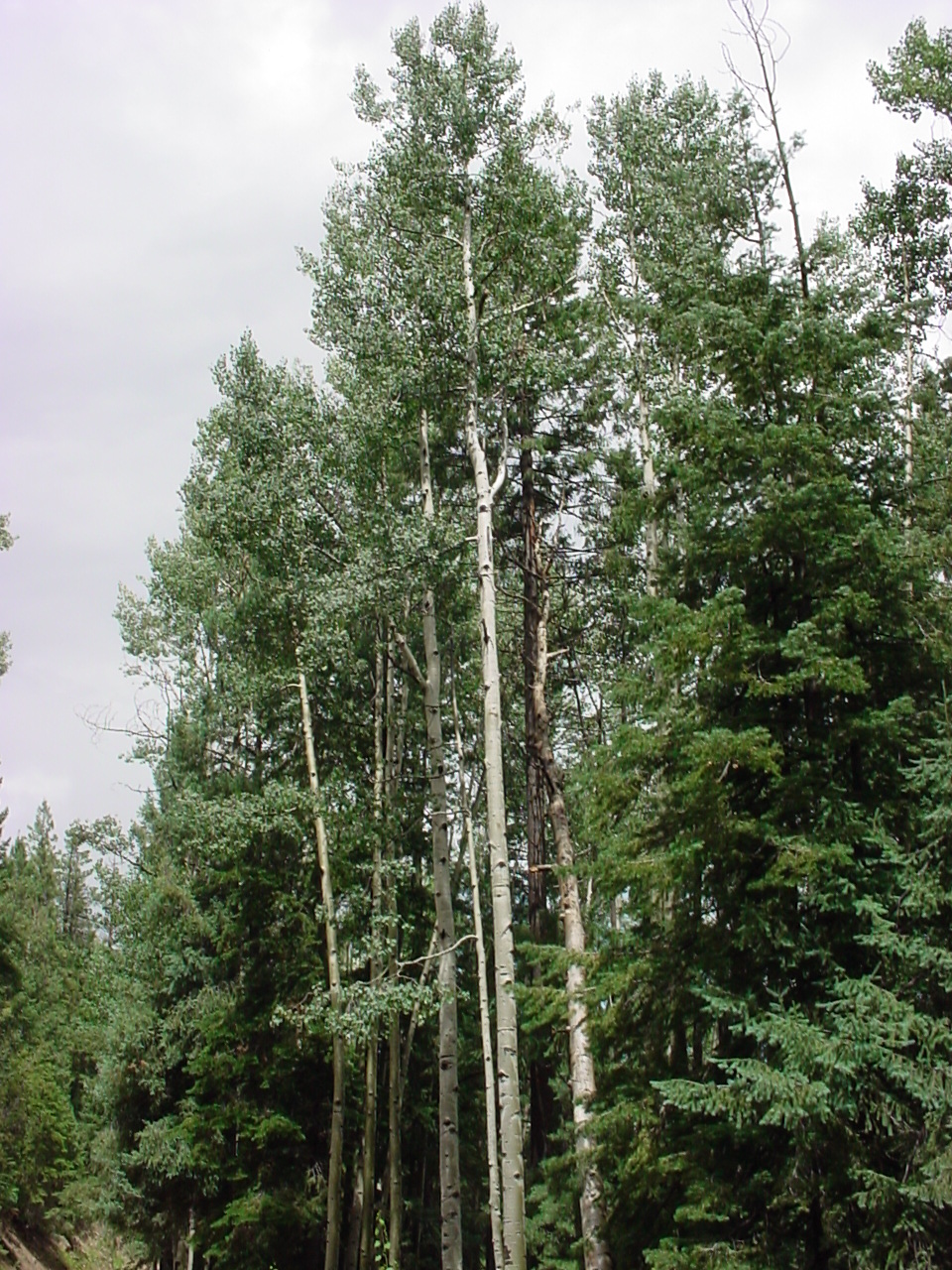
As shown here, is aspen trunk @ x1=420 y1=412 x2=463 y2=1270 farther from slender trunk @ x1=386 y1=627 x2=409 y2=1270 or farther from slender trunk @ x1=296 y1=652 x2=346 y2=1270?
slender trunk @ x1=296 y1=652 x2=346 y2=1270

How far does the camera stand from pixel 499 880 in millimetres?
9578

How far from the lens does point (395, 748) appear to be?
54.3ft

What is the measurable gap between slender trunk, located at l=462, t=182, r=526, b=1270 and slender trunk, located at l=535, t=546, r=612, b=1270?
2.20 feet

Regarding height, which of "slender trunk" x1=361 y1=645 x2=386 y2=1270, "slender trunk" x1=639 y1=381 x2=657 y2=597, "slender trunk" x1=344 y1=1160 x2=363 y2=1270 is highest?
"slender trunk" x1=639 y1=381 x2=657 y2=597

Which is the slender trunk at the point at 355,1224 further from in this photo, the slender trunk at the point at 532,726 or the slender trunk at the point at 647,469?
the slender trunk at the point at 647,469

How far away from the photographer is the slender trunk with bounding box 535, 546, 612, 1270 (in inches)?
390

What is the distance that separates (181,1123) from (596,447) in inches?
476

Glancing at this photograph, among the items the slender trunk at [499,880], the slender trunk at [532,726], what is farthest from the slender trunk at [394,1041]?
the slender trunk at [499,880]

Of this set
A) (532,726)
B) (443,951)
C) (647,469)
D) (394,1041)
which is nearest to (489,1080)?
(394,1041)

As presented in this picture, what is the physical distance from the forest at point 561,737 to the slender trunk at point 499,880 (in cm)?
5

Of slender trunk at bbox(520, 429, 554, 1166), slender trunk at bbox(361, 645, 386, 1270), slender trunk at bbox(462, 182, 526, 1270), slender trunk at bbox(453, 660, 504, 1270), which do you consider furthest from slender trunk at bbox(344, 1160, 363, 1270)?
slender trunk at bbox(462, 182, 526, 1270)

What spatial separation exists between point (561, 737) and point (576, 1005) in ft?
33.3

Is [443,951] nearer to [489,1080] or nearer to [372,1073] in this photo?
[489,1080]

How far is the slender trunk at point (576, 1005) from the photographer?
9.91 meters
